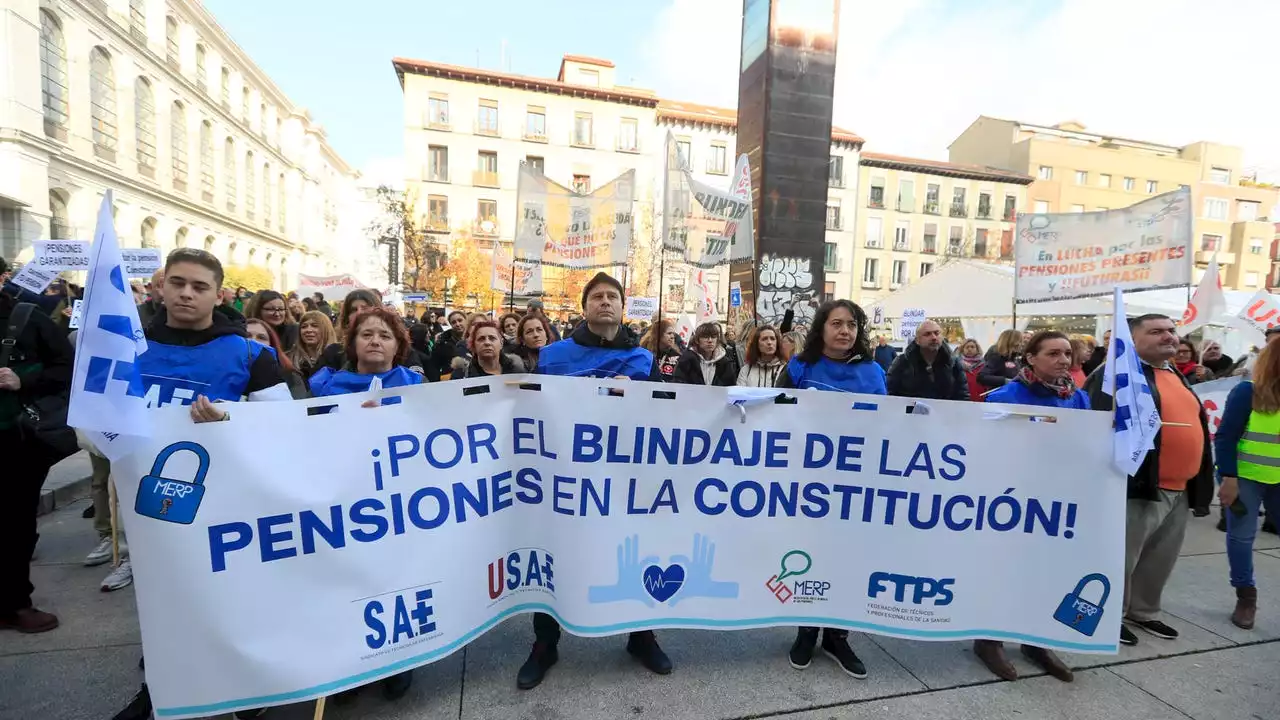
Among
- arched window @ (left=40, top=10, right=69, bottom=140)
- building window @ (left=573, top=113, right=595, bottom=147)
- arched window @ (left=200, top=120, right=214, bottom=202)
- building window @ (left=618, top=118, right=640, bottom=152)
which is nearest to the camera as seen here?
arched window @ (left=40, top=10, right=69, bottom=140)

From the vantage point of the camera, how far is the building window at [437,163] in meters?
34.6

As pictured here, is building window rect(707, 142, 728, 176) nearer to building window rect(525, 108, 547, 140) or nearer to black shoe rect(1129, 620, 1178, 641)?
building window rect(525, 108, 547, 140)

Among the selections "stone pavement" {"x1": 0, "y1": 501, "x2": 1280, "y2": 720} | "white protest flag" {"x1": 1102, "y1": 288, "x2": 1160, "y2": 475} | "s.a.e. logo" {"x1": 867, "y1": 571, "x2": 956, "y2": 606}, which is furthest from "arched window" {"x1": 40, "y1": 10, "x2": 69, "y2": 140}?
"white protest flag" {"x1": 1102, "y1": 288, "x2": 1160, "y2": 475}

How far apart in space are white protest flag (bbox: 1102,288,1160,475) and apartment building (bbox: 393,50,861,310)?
1209 inches

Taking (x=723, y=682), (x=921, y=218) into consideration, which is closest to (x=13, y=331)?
(x=723, y=682)

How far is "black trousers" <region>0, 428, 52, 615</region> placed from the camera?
2.97 metres

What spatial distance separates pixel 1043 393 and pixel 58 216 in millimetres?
29356

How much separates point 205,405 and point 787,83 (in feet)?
55.3

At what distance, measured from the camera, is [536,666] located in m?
2.69

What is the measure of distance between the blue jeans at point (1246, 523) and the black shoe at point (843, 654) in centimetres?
258

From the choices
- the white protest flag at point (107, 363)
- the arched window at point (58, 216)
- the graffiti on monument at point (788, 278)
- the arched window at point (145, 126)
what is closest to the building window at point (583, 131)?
the arched window at point (145, 126)

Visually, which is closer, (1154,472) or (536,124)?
(1154,472)

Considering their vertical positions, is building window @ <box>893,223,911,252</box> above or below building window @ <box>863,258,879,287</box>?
above

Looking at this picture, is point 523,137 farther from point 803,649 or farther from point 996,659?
point 996,659
